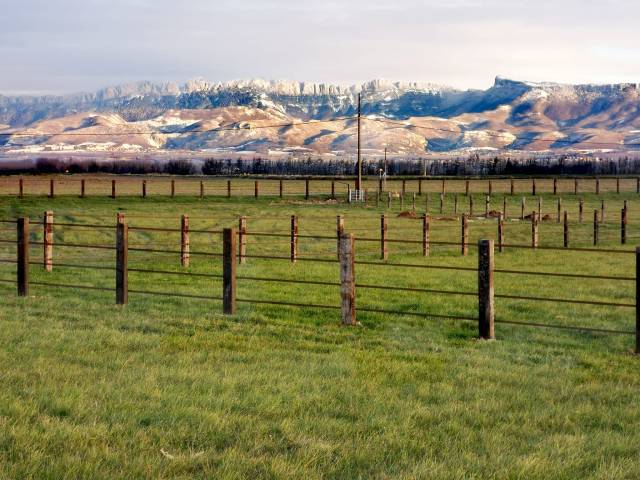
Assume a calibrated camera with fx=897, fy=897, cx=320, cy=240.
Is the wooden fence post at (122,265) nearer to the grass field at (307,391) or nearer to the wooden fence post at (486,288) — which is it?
the grass field at (307,391)

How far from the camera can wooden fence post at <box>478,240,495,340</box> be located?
1232 centimetres

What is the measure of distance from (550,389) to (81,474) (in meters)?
5.10

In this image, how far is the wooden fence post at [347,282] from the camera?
44.0 feet

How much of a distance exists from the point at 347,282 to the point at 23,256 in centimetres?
638

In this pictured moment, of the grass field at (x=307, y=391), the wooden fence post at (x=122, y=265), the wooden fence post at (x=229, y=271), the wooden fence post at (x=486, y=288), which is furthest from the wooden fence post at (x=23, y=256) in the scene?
the wooden fence post at (x=486, y=288)

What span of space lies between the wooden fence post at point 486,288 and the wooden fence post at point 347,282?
6.47ft

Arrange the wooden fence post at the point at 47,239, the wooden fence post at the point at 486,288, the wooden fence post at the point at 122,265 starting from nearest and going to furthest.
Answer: the wooden fence post at the point at 486,288 < the wooden fence post at the point at 122,265 < the wooden fence post at the point at 47,239

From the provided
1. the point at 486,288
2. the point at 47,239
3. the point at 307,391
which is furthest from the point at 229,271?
the point at 47,239

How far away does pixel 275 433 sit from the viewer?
7.38 m

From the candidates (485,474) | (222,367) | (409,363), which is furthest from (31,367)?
(485,474)

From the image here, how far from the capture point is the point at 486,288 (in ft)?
40.6

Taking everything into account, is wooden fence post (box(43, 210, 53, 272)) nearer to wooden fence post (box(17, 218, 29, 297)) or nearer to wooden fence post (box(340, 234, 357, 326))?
wooden fence post (box(17, 218, 29, 297))

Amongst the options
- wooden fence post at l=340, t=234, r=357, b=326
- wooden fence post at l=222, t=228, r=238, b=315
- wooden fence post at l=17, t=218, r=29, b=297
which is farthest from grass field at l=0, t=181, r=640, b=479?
wooden fence post at l=17, t=218, r=29, b=297

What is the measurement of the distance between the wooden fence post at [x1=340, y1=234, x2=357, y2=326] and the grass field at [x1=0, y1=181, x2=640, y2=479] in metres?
0.23
